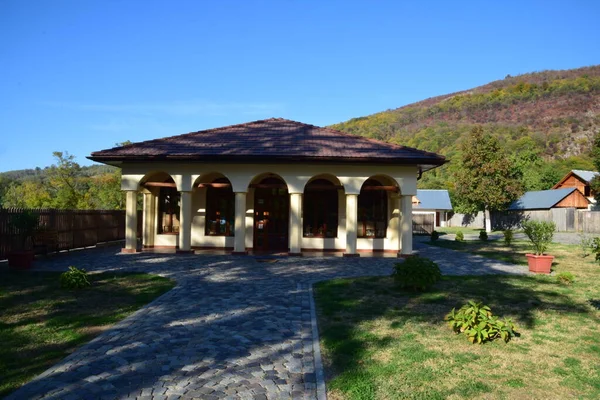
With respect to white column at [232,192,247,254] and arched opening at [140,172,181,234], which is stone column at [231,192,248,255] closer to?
white column at [232,192,247,254]

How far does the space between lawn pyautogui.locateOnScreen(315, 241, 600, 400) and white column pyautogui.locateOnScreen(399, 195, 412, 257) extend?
6.39 meters

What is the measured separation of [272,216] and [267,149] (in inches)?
132

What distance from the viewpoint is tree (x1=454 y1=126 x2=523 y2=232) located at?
39969mm

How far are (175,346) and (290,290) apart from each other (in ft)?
14.4

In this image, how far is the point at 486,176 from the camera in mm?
41000

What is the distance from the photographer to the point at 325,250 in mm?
17734

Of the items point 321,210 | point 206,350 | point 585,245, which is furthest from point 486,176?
point 206,350

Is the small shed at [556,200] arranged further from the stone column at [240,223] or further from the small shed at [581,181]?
the stone column at [240,223]

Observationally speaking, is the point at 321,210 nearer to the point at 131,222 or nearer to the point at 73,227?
the point at 131,222

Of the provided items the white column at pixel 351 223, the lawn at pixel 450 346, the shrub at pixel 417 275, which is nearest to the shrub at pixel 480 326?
the lawn at pixel 450 346

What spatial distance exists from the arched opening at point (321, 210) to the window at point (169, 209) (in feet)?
20.2

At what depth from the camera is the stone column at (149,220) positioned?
18641mm

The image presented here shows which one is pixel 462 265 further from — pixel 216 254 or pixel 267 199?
pixel 216 254

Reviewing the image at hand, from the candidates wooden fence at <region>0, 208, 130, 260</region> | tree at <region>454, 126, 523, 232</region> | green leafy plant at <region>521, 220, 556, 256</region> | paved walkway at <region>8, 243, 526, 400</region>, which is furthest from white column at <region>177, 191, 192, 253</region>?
tree at <region>454, 126, 523, 232</region>
